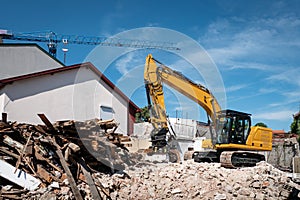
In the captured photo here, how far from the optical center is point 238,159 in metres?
13.9

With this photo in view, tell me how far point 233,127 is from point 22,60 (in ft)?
52.1

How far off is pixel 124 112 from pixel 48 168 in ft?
36.1

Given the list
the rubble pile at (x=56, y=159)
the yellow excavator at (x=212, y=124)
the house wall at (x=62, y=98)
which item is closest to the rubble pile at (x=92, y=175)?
the rubble pile at (x=56, y=159)

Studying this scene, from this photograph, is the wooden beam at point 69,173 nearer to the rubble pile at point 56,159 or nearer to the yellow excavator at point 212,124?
the rubble pile at point 56,159

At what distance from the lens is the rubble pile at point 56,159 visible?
903 cm

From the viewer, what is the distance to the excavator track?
13.5 meters

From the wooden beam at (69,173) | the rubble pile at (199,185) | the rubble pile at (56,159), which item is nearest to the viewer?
the wooden beam at (69,173)

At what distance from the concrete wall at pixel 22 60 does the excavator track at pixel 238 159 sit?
1559 centimetres

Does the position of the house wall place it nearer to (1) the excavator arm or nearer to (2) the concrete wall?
(2) the concrete wall

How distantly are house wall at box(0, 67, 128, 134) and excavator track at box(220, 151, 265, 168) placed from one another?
869 centimetres

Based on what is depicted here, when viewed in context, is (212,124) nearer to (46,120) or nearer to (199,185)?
(199,185)

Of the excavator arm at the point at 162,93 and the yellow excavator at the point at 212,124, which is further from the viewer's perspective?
the excavator arm at the point at 162,93

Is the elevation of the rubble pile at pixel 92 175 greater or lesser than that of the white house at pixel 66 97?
lesser

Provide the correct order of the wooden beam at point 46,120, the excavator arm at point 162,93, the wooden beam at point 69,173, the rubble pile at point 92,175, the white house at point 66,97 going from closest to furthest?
1. the wooden beam at point 69,173
2. the rubble pile at point 92,175
3. the wooden beam at point 46,120
4. the excavator arm at point 162,93
5. the white house at point 66,97
